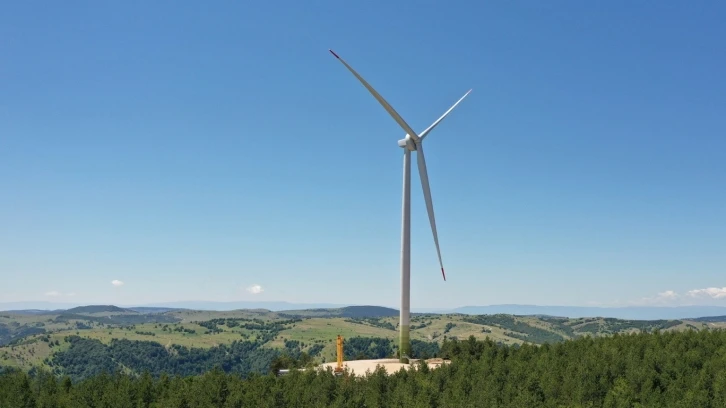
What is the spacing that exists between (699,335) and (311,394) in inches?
3369

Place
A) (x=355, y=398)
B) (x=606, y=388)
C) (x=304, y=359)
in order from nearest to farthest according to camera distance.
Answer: (x=355, y=398) < (x=606, y=388) < (x=304, y=359)

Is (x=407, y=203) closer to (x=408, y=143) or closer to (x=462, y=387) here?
A: (x=408, y=143)

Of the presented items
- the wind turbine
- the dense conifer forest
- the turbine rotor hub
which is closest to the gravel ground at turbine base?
the wind turbine

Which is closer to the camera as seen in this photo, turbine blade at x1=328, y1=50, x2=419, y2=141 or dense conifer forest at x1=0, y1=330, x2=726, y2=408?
dense conifer forest at x1=0, y1=330, x2=726, y2=408

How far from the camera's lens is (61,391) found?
294ft

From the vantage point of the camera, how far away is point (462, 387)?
76375 millimetres

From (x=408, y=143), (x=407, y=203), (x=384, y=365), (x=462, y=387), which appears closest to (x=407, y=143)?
(x=408, y=143)

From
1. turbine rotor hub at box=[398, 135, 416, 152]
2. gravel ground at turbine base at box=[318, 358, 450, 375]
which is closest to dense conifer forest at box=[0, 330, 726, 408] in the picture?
gravel ground at turbine base at box=[318, 358, 450, 375]

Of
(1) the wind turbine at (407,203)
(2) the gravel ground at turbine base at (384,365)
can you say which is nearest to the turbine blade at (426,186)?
(1) the wind turbine at (407,203)

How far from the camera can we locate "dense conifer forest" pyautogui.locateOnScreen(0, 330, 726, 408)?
71.0 meters

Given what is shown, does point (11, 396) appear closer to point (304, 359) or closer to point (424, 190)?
point (304, 359)

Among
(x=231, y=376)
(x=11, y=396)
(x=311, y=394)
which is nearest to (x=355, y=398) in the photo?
(x=311, y=394)

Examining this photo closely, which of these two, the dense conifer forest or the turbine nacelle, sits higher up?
the turbine nacelle

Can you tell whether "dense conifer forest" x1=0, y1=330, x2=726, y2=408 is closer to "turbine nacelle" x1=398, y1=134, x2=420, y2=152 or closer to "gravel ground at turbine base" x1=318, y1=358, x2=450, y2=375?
"gravel ground at turbine base" x1=318, y1=358, x2=450, y2=375
